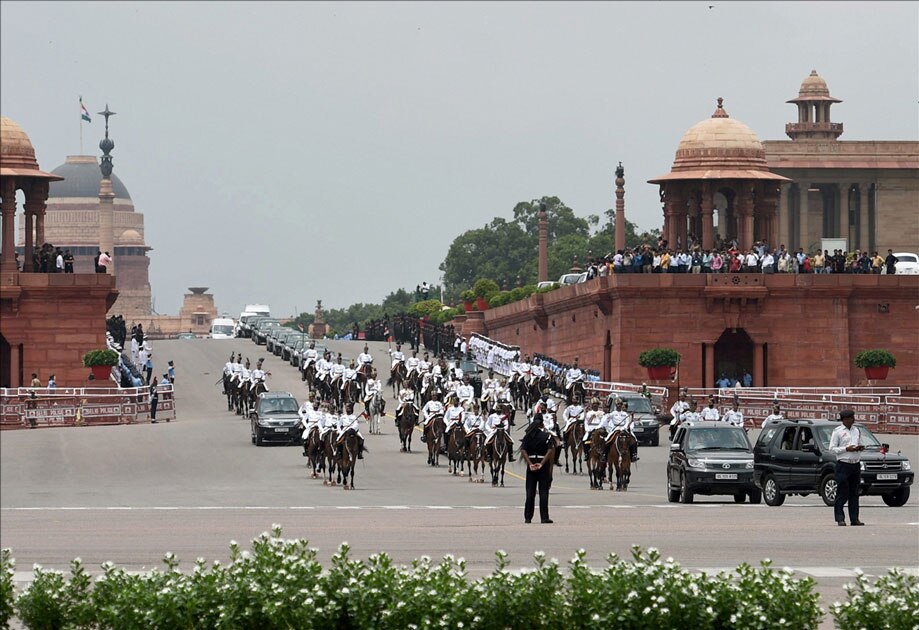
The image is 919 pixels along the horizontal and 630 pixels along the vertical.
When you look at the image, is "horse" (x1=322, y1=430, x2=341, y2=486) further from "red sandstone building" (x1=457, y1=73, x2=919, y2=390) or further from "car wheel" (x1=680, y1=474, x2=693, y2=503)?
"red sandstone building" (x1=457, y1=73, x2=919, y2=390)

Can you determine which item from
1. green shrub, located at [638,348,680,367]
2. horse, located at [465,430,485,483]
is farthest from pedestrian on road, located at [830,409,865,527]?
green shrub, located at [638,348,680,367]

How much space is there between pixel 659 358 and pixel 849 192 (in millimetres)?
49259

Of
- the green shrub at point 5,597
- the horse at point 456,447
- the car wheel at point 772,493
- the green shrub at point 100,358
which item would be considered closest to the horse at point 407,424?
the horse at point 456,447

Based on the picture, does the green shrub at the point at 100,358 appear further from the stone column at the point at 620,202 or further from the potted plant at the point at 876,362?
the stone column at the point at 620,202

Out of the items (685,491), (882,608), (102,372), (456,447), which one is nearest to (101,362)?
(102,372)

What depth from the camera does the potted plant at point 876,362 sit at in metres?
64.8

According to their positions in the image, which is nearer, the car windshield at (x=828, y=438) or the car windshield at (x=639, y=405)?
the car windshield at (x=828, y=438)

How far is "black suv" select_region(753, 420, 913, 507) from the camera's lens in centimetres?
3175

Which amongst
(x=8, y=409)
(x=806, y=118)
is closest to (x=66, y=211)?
(x=806, y=118)

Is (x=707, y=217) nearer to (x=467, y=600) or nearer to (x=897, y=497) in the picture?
(x=897, y=497)

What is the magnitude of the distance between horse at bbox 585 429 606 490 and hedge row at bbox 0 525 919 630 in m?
22.8

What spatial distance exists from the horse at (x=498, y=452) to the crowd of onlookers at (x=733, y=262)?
27803mm

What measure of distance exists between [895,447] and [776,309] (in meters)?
21.4

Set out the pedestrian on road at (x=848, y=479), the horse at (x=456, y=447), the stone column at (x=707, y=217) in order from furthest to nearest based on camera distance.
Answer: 1. the stone column at (x=707, y=217)
2. the horse at (x=456, y=447)
3. the pedestrian on road at (x=848, y=479)
